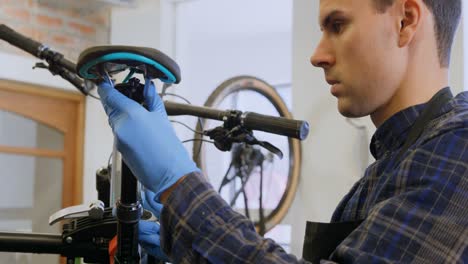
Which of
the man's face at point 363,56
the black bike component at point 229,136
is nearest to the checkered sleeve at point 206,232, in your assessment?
the man's face at point 363,56

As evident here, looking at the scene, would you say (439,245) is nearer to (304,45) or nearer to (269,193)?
(304,45)

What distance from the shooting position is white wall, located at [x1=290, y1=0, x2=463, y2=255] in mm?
2312

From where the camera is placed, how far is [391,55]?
2.45ft

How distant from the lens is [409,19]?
2.48 feet

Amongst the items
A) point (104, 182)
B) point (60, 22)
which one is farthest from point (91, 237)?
point (60, 22)

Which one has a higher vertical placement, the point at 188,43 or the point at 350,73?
the point at 188,43

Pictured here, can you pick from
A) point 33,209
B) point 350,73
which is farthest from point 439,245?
point 33,209

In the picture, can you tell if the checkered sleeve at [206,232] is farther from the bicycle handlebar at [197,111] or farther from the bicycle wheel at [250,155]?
the bicycle wheel at [250,155]

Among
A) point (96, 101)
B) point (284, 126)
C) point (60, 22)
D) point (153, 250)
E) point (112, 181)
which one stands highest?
point (60, 22)

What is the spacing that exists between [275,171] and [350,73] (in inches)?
117

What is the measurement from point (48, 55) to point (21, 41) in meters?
0.11

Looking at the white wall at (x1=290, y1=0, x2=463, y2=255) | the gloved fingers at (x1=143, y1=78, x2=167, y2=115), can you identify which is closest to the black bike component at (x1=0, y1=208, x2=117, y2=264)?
the gloved fingers at (x1=143, y1=78, x2=167, y2=115)

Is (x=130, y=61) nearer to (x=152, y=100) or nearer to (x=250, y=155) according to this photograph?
(x=152, y=100)

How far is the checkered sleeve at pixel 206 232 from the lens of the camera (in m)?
0.63
